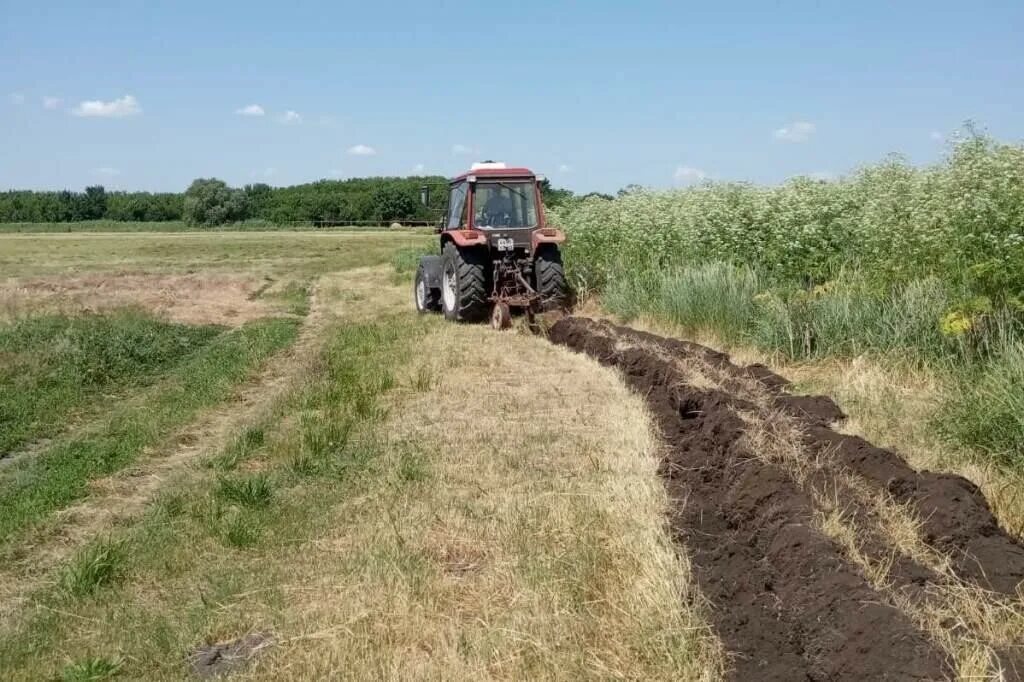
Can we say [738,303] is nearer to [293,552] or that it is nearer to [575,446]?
[575,446]

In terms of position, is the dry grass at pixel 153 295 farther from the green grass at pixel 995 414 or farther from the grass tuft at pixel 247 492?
the green grass at pixel 995 414

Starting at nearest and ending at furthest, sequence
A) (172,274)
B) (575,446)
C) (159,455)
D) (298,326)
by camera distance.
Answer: (575,446), (159,455), (298,326), (172,274)

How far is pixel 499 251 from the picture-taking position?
1410cm

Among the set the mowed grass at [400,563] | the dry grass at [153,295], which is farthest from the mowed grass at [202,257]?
the mowed grass at [400,563]

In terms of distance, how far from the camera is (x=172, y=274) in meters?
27.2

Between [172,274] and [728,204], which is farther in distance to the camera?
[172,274]

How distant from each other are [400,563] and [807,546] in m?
2.02

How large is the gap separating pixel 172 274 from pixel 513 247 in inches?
644

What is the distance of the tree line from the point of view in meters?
77.1

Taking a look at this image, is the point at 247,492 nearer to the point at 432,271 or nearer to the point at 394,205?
the point at 432,271

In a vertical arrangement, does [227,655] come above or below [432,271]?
below

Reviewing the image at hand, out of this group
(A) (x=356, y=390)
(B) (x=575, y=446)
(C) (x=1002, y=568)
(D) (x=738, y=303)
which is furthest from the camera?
(D) (x=738, y=303)

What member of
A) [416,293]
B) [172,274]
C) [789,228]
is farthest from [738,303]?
[172,274]

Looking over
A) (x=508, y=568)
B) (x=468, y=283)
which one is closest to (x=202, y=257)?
(x=468, y=283)
